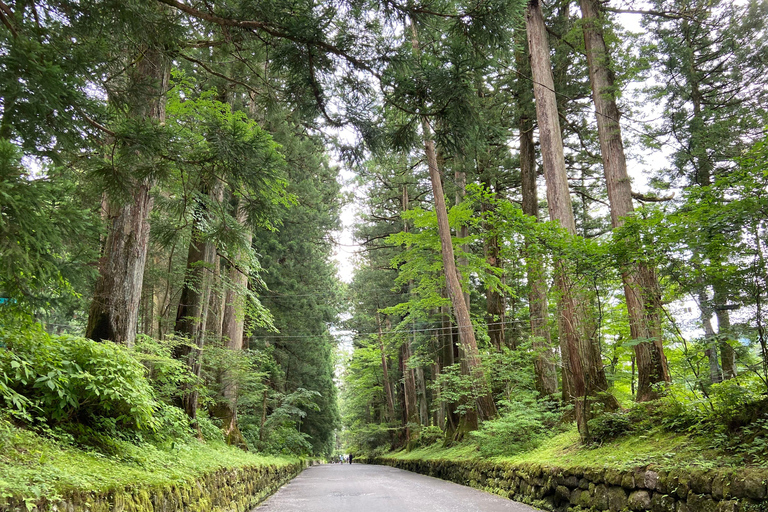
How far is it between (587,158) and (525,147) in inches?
78.7

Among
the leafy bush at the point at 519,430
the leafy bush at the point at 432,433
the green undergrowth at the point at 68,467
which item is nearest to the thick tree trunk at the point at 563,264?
the leafy bush at the point at 519,430

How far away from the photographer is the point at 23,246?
309 centimetres

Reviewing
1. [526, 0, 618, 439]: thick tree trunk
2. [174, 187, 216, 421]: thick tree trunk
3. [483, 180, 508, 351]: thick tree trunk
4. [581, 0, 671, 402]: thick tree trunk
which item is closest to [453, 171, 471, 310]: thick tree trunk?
[483, 180, 508, 351]: thick tree trunk

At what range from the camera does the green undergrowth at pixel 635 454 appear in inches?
158

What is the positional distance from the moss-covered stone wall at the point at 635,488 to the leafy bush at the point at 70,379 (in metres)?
4.80

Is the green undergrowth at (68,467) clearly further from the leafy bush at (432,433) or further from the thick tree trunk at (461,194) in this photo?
the leafy bush at (432,433)

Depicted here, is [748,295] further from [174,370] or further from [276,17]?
[174,370]

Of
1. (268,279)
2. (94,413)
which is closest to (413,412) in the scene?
(268,279)

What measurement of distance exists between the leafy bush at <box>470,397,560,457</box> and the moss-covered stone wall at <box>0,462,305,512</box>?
474 cm

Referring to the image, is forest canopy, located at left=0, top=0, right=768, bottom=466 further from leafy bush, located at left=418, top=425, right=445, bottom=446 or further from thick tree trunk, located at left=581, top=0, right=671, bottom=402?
leafy bush, located at left=418, top=425, right=445, bottom=446

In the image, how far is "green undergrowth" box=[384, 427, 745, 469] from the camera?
4.01m

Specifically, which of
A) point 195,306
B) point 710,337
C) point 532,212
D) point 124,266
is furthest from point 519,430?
point 124,266

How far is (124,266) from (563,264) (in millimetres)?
6042

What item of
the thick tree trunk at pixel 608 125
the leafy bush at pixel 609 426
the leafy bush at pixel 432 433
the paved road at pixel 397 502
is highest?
the thick tree trunk at pixel 608 125
